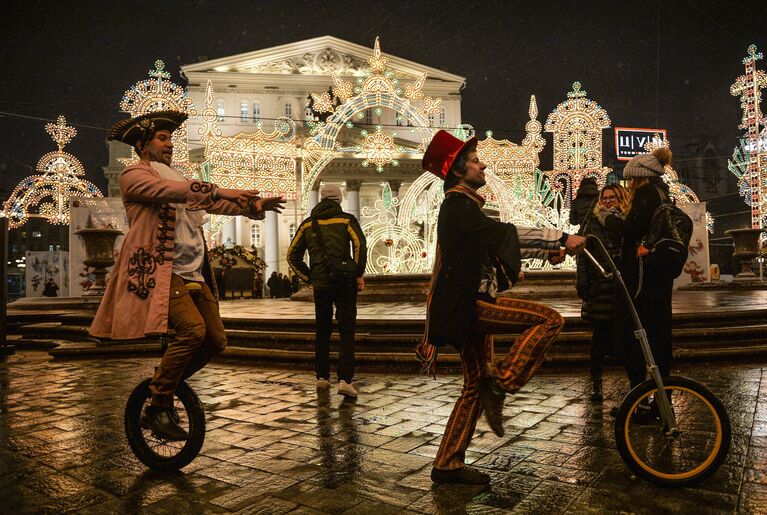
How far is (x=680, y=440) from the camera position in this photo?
3.46 meters

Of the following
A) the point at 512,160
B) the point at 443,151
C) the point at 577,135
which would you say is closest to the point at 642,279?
the point at 443,151

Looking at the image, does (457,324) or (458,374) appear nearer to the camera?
(457,324)

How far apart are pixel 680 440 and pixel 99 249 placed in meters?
13.4

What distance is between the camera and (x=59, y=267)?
21.5 meters

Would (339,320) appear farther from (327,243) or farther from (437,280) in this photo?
(437,280)

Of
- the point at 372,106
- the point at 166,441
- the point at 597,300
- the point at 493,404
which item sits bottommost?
the point at 166,441

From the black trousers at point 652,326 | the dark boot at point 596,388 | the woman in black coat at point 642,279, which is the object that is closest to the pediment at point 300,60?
the dark boot at point 596,388

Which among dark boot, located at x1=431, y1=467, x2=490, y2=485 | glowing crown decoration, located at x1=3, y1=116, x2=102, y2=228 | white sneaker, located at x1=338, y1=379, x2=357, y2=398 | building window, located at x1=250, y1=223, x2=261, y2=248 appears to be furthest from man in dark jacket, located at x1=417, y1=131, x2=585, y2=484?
building window, located at x1=250, y1=223, x2=261, y2=248

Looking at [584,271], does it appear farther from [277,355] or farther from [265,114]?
[265,114]

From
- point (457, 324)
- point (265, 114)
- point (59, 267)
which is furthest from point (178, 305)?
point (265, 114)

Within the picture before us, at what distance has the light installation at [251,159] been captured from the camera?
14.9 meters

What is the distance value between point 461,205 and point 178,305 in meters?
1.66

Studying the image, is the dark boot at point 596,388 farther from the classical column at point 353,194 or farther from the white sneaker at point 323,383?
the classical column at point 353,194

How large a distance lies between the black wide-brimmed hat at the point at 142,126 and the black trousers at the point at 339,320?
96.3 inches
